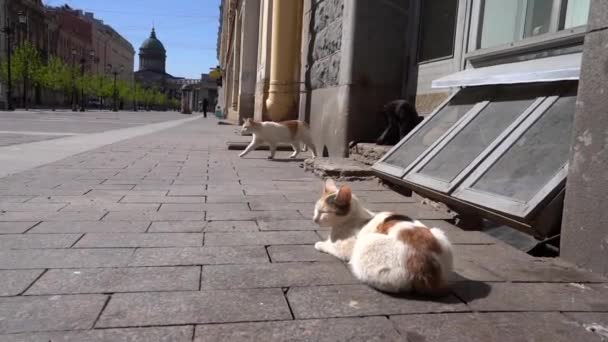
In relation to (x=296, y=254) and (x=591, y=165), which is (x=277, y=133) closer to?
(x=296, y=254)

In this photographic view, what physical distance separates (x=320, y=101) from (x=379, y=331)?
24.0ft

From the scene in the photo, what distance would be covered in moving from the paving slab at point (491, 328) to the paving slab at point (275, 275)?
55 centimetres

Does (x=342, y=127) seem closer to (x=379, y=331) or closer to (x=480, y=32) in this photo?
(x=480, y=32)

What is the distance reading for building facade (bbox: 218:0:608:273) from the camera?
2.91m

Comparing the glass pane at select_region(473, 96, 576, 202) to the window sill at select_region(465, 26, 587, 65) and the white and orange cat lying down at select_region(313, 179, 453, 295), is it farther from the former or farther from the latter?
the white and orange cat lying down at select_region(313, 179, 453, 295)

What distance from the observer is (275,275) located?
2.69 meters

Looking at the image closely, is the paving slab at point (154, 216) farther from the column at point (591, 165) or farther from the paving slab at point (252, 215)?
the column at point (591, 165)

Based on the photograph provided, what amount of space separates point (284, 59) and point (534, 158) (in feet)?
32.7

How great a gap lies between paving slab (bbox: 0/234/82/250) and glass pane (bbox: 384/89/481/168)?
10.0 ft

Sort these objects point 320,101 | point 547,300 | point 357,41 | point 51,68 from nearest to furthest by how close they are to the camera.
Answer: point 547,300
point 357,41
point 320,101
point 51,68

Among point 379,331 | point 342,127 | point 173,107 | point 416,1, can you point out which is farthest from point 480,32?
point 173,107

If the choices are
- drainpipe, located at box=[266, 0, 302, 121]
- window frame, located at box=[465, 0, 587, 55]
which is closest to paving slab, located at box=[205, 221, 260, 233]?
window frame, located at box=[465, 0, 587, 55]

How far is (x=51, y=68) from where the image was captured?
5575cm

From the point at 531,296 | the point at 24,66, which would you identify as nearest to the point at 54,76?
the point at 24,66
